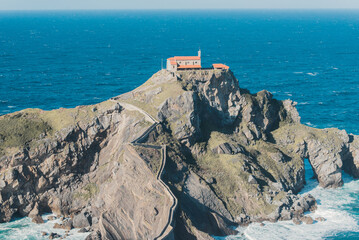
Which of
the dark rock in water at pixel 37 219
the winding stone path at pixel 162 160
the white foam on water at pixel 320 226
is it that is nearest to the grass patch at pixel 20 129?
the dark rock in water at pixel 37 219

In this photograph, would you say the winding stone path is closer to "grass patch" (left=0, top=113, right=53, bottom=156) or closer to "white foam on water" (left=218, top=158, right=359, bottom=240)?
"white foam on water" (left=218, top=158, right=359, bottom=240)

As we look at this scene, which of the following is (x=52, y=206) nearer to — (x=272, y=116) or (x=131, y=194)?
(x=131, y=194)

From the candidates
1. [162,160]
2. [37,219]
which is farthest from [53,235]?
[162,160]

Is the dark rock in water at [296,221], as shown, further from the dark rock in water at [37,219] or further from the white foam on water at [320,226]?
the dark rock in water at [37,219]

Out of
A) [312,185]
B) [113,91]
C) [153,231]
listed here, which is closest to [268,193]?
[312,185]

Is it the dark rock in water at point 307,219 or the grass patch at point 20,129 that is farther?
the grass patch at point 20,129

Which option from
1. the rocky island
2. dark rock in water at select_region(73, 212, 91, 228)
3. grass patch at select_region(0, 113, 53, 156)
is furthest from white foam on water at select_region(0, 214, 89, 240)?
grass patch at select_region(0, 113, 53, 156)

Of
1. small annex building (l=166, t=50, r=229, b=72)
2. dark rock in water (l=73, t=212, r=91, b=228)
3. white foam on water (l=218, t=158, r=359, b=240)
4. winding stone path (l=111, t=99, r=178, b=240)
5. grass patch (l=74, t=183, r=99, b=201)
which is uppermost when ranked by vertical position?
small annex building (l=166, t=50, r=229, b=72)
